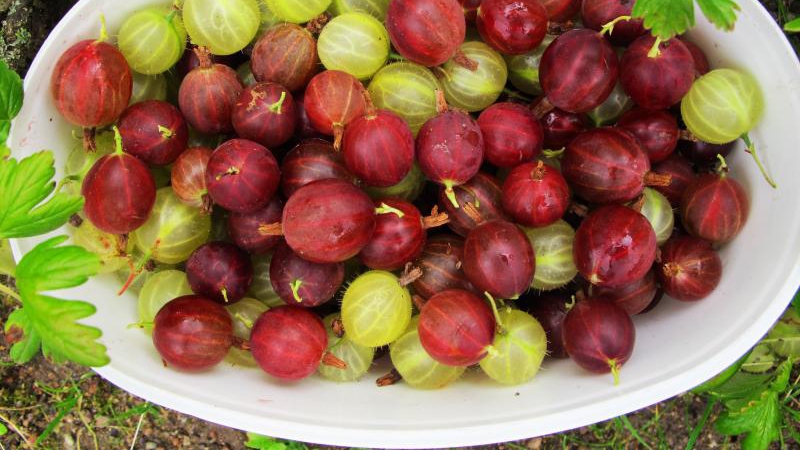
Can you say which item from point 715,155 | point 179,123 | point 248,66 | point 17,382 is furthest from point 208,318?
point 715,155

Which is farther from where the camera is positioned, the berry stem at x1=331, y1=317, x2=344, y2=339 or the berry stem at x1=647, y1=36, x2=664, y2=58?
the berry stem at x1=331, y1=317, x2=344, y2=339

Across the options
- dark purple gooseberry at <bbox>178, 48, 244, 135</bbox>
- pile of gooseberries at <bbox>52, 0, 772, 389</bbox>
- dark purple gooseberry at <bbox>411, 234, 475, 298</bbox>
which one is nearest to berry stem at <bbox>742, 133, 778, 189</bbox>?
pile of gooseberries at <bbox>52, 0, 772, 389</bbox>

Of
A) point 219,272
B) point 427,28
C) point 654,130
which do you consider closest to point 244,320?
point 219,272

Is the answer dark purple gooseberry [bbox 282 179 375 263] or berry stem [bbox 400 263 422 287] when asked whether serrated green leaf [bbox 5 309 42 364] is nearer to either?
dark purple gooseberry [bbox 282 179 375 263]

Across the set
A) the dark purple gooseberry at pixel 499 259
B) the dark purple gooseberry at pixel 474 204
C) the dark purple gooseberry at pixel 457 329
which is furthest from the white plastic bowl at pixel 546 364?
the dark purple gooseberry at pixel 474 204

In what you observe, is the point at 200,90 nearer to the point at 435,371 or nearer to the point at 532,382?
the point at 435,371
